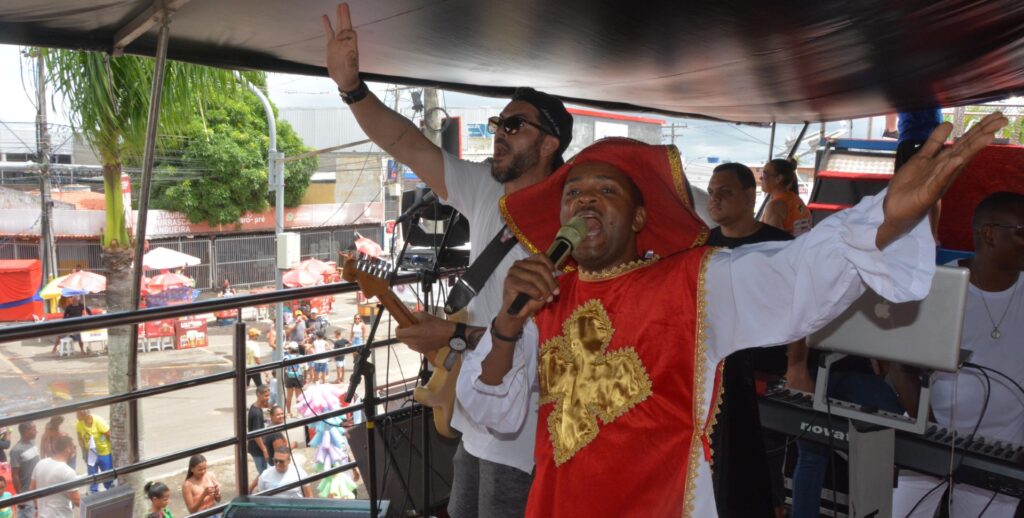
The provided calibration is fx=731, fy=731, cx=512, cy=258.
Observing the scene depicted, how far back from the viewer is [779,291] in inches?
57.7

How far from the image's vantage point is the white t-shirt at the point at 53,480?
7297 millimetres

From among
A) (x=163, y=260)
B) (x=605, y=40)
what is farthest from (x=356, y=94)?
(x=163, y=260)

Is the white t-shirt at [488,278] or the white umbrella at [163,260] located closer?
the white t-shirt at [488,278]

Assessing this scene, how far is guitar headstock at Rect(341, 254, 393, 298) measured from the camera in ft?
8.07

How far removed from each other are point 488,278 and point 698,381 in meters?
0.98

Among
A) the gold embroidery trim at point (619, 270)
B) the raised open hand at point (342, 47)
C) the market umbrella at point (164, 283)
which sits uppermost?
the raised open hand at point (342, 47)

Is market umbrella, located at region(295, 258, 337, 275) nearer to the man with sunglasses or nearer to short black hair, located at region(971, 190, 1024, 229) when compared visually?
the man with sunglasses

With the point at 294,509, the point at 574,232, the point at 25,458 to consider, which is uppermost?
the point at 574,232

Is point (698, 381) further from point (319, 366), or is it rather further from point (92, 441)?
point (319, 366)

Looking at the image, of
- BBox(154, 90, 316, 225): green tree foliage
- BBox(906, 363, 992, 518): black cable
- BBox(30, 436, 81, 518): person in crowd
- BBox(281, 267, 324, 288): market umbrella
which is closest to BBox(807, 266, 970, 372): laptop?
BBox(906, 363, 992, 518): black cable

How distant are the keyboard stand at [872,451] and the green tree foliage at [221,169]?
2597 centimetres

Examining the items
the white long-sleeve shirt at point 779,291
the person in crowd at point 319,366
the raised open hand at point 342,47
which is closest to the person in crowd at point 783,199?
the raised open hand at point 342,47

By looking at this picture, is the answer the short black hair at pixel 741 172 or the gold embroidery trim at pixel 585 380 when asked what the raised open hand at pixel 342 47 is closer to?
the gold embroidery trim at pixel 585 380

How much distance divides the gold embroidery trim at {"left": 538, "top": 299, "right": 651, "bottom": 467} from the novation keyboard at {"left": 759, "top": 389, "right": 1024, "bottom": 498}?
3.51ft
